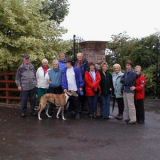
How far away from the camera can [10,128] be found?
1260cm

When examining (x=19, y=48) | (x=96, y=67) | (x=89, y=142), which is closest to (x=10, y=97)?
(x=19, y=48)

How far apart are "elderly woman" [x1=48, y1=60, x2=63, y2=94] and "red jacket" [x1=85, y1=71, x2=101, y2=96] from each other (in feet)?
2.61

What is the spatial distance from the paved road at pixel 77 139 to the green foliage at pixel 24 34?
3.31 meters

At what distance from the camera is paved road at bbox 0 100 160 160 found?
9633 millimetres

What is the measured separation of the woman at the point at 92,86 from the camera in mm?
14039

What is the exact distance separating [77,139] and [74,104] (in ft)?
10.3

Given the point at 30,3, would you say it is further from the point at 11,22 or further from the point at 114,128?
the point at 114,128

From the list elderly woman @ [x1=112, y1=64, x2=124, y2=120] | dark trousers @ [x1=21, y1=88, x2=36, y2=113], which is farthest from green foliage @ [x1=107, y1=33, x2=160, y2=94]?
dark trousers @ [x1=21, y1=88, x2=36, y2=113]

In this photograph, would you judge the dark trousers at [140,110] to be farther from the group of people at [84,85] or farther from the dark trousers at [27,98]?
the dark trousers at [27,98]

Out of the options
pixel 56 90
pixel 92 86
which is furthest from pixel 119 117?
pixel 56 90

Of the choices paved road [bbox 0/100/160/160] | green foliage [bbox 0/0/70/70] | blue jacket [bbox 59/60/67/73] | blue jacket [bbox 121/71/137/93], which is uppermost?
green foliage [bbox 0/0/70/70]

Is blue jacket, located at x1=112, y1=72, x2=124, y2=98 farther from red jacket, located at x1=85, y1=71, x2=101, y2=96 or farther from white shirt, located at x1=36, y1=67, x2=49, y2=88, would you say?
white shirt, located at x1=36, y1=67, x2=49, y2=88

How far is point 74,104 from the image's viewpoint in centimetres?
1429

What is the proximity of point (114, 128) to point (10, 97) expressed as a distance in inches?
229
